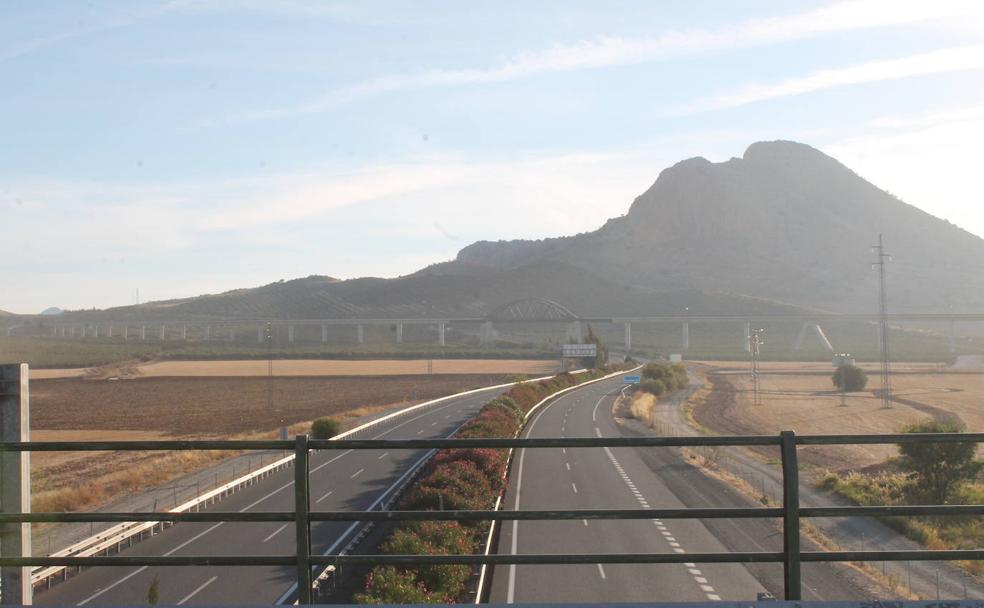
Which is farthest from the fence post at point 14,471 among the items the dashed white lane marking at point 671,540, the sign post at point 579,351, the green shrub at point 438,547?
the sign post at point 579,351

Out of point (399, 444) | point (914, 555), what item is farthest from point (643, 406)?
point (399, 444)

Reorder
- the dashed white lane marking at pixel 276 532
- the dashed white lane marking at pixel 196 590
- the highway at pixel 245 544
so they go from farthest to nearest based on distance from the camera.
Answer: the dashed white lane marking at pixel 276 532 → the highway at pixel 245 544 → the dashed white lane marking at pixel 196 590

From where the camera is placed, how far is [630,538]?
2058 cm

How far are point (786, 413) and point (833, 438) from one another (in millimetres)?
58958

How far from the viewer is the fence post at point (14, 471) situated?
609 cm

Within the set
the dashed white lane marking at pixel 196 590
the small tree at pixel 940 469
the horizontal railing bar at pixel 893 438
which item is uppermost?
the horizontal railing bar at pixel 893 438

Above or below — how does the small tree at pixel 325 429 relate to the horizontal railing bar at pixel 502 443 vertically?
below

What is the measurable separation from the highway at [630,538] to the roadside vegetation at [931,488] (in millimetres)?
3079

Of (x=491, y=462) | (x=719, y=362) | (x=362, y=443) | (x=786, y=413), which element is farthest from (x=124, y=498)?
(x=719, y=362)

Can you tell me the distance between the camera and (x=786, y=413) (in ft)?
201

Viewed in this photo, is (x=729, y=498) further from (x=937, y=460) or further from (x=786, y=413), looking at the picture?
(x=786, y=413)

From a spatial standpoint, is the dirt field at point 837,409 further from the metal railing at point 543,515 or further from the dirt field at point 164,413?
the metal railing at point 543,515

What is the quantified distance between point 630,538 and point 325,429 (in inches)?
1163

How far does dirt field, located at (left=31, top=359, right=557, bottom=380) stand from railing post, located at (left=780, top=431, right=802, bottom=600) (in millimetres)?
108447
